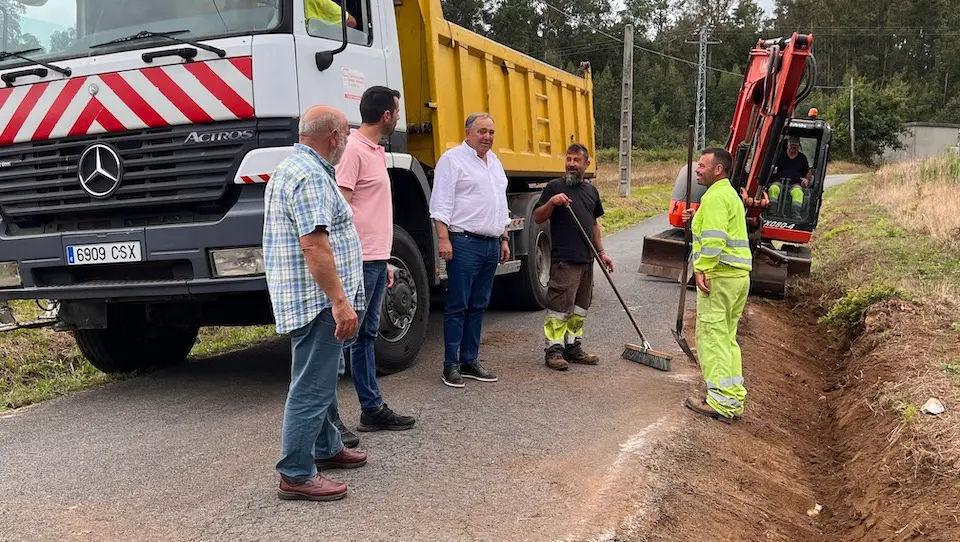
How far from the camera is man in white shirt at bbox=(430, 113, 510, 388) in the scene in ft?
16.4

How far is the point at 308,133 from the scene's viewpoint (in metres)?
3.21

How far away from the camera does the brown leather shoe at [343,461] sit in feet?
12.1

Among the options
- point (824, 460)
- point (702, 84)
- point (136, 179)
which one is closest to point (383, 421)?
point (136, 179)

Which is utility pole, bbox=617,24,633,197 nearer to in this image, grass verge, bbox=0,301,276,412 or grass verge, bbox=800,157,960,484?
grass verge, bbox=800,157,960,484

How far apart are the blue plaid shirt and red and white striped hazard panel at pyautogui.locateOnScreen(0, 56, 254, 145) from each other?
140cm

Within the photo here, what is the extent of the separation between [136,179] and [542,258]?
451 centimetres

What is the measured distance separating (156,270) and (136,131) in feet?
2.64

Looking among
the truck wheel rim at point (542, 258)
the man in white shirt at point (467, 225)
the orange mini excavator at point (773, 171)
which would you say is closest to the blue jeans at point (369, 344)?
the man in white shirt at point (467, 225)

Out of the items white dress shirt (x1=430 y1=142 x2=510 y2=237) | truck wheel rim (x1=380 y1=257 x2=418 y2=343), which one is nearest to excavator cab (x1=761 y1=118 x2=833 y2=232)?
white dress shirt (x1=430 y1=142 x2=510 y2=237)

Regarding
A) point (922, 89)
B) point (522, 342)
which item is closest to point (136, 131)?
point (522, 342)

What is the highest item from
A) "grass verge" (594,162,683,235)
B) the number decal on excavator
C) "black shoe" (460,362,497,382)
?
the number decal on excavator

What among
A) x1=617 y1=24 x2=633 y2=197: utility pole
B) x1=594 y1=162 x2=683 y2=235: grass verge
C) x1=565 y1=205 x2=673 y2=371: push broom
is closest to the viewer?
x1=565 y1=205 x2=673 y2=371: push broom

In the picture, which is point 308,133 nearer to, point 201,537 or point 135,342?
point 201,537

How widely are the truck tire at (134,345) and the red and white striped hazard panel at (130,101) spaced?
61.7 inches
